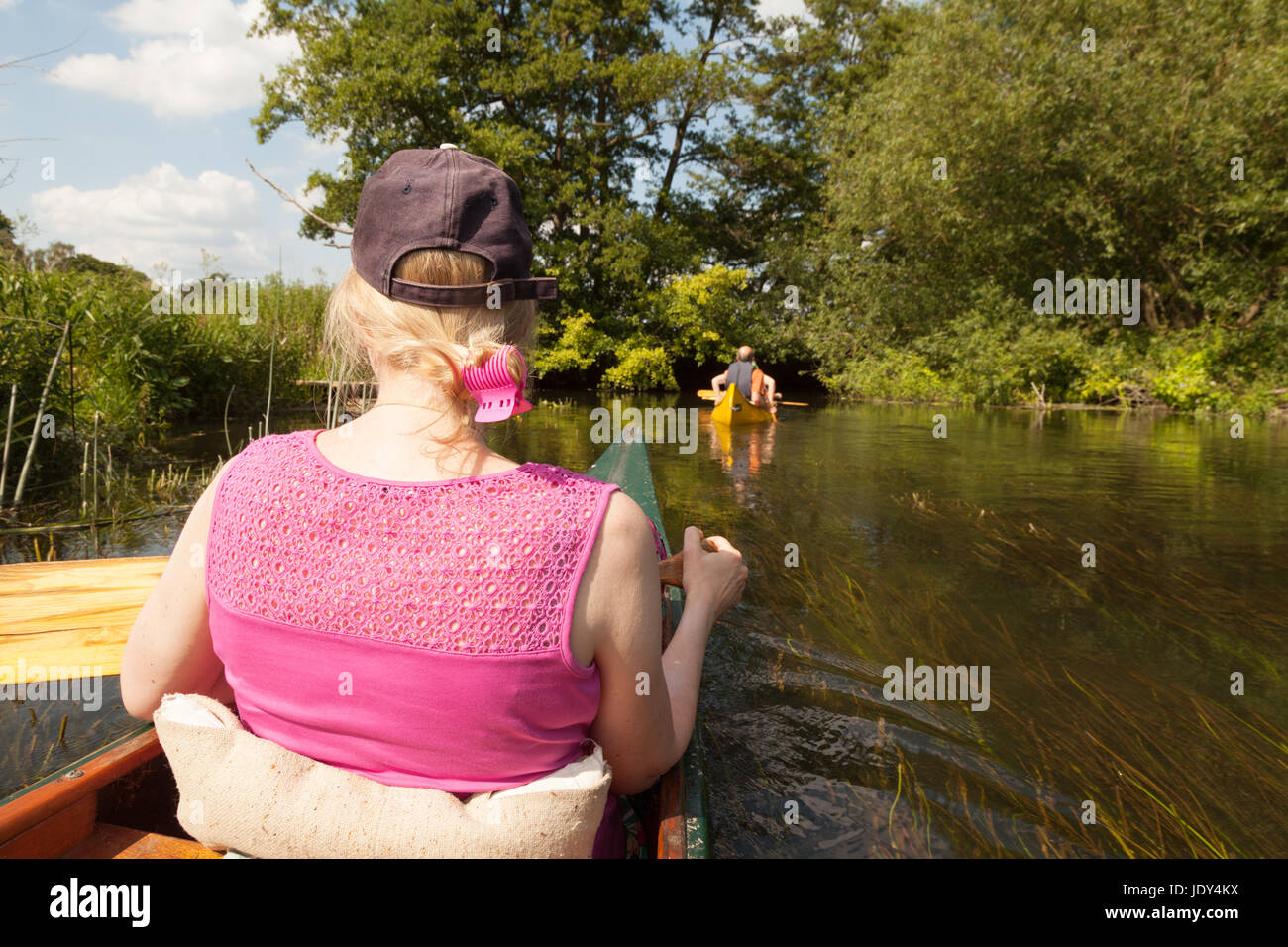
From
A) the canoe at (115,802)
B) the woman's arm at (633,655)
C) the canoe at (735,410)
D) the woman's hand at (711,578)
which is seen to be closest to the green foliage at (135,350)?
the canoe at (115,802)

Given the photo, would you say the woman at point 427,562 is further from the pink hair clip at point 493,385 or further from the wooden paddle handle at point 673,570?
the wooden paddle handle at point 673,570

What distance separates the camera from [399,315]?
3.72 ft

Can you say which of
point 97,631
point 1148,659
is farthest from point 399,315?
point 1148,659

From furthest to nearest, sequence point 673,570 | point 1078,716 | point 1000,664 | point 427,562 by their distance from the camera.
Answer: point 1000,664 < point 1078,716 < point 673,570 < point 427,562

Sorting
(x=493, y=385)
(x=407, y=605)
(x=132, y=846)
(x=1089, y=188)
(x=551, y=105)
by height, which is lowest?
(x=132, y=846)

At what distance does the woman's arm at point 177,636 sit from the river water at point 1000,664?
1.63 m

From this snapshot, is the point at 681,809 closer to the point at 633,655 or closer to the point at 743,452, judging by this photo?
the point at 633,655

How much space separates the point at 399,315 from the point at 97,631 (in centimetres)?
220

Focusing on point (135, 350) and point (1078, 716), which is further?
point (135, 350)

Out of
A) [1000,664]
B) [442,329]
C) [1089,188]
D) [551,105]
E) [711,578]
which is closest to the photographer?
[442,329]

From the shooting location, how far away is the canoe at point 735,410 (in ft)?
40.2

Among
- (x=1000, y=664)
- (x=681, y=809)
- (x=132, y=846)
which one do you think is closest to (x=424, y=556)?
(x=681, y=809)

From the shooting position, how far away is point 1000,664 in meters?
3.49

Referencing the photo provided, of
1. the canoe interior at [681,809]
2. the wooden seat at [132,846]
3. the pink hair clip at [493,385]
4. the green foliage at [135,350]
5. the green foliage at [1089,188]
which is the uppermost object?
the green foliage at [1089,188]
